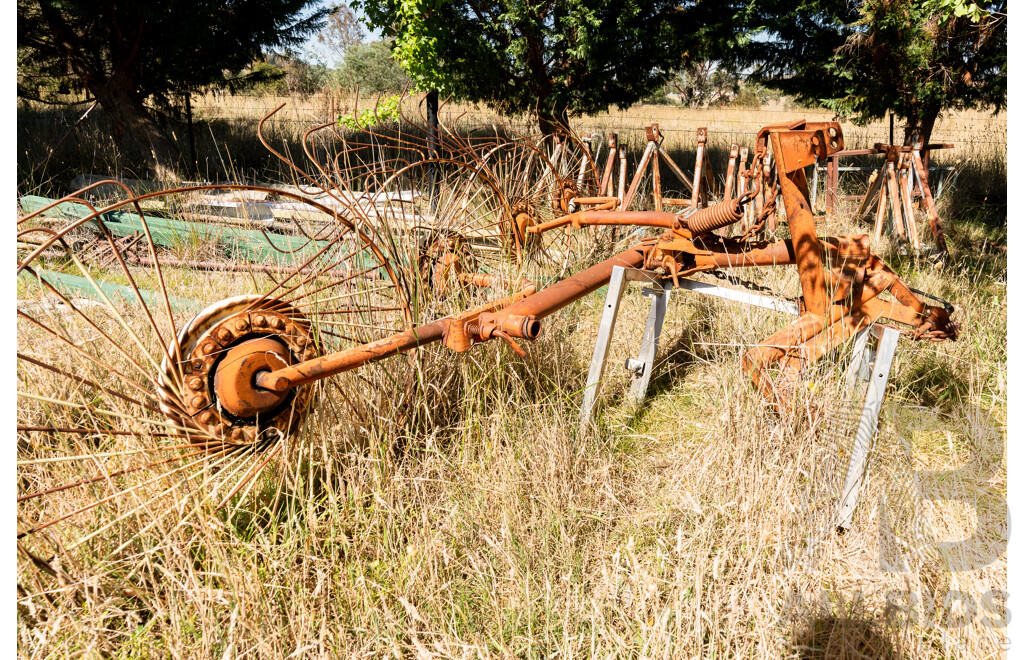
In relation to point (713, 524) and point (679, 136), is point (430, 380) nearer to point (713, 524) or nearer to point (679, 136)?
point (713, 524)

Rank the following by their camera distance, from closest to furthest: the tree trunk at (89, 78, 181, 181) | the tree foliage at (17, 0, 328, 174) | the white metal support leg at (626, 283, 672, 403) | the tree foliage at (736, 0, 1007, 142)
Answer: the white metal support leg at (626, 283, 672, 403) → the tree foliage at (736, 0, 1007, 142) → the tree foliage at (17, 0, 328, 174) → the tree trunk at (89, 78, 181, 181)

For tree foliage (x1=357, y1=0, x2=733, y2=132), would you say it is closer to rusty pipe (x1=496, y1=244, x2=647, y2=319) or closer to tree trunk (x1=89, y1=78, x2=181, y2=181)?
tree trunk (x1=89, y1=78, x2=181, y2=181)

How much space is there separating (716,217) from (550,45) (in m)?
6.33

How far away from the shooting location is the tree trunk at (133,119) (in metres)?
8.88

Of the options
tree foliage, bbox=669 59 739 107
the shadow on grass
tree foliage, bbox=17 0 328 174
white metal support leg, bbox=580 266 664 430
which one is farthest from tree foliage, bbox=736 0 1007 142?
tree foliage, bbox=669 59 739 107

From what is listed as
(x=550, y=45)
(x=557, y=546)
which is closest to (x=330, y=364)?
(x=557, y=546)

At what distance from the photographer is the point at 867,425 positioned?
2277 millimetres

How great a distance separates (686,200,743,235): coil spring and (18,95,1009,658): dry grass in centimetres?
40

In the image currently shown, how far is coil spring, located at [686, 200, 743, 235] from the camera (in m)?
2.42

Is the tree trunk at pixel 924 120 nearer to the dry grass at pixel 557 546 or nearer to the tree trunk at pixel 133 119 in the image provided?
the dry grass at pixel 557 546

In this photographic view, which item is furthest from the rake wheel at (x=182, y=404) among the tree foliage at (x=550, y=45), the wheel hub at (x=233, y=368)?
the tree foliage at (x=550, y=45)

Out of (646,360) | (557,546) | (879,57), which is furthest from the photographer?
(879,57)

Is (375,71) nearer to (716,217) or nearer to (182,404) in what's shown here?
(716,217)

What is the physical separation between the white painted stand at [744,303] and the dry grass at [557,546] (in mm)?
82
